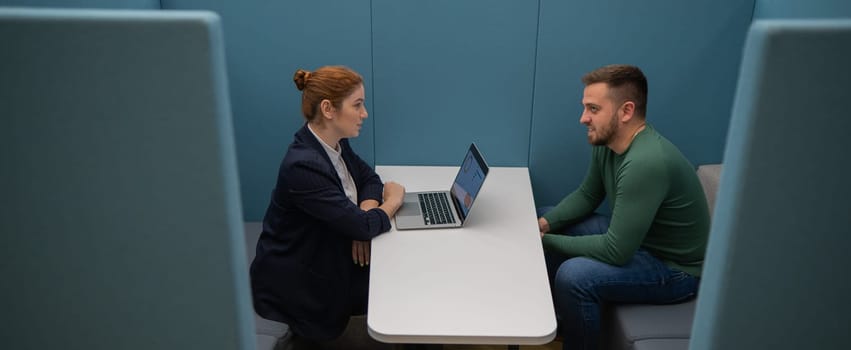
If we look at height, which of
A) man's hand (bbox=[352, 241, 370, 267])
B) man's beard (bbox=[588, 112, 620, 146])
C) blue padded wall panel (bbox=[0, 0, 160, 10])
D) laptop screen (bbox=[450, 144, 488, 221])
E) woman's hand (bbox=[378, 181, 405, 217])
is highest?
blue padded wall panel (bbox=[0, 0, 160, 10])

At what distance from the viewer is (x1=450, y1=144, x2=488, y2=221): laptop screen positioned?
2.28 meters

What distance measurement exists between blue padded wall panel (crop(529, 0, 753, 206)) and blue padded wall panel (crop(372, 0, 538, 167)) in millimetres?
91

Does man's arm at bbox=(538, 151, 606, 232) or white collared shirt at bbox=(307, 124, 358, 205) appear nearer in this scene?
white collared shirt at bbox=(307, 124, 358, 205)

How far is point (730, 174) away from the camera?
0.88 meters

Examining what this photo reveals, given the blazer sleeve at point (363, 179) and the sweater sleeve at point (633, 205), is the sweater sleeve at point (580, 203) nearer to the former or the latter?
the sweater sleeve at point (633, 205)

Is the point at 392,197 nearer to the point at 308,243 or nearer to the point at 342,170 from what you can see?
the point at 342,170

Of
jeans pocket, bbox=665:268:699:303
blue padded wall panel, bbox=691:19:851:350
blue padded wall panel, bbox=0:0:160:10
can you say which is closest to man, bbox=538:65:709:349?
jeans pocket, bbox=665:268:699:303

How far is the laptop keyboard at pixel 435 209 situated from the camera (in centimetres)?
232

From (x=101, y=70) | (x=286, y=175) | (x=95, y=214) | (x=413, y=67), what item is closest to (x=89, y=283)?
(x=95, y=214)

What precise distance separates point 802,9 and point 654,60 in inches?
22.5

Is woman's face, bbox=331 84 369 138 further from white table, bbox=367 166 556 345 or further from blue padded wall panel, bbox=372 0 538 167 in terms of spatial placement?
blue padded wall panel, bbox=372 0 538 167

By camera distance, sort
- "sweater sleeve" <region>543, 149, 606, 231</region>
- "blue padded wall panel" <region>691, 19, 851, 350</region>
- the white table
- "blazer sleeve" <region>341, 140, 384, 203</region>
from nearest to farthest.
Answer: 1. "blue padded wall panel" <region>691, 19, 851, 350</region>
2. the white table
3. "blazer sleeve" <region>341, 140, 384, 203</region>
4. "sweater sleeve" <region>543, 149, 606, 231</region>

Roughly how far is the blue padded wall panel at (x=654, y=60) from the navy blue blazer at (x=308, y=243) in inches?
39.1

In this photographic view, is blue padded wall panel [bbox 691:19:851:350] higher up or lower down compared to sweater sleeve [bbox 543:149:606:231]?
higher up
